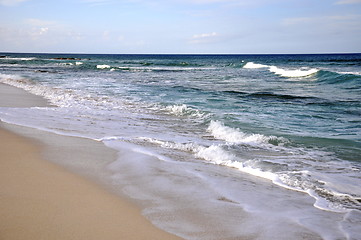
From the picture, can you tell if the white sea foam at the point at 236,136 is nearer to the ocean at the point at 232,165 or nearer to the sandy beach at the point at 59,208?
the ocean at the point at 232,165

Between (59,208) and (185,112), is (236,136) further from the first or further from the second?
(59,208)

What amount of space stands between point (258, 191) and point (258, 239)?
4.11 feet

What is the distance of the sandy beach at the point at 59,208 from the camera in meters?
2.79

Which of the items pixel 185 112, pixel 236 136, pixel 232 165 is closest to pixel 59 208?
pixel 232 165

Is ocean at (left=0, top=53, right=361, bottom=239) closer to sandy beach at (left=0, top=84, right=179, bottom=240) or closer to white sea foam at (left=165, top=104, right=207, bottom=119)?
white sea foam at (left=165, top=104, right=207, bottom=119)

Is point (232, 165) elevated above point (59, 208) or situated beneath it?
situated beneath

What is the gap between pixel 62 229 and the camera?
9.23 feet

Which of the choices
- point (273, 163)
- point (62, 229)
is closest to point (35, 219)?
point (62, 229)

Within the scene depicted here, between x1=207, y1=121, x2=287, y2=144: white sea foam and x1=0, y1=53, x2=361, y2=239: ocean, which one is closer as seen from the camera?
x1=0, y1=53, x2=361, y2=239: ocean

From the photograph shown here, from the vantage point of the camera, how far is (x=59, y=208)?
127 inches

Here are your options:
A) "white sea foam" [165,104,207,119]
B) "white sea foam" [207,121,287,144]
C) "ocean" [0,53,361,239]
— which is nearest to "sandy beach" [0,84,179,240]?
"ocean" [0,53,361,239]

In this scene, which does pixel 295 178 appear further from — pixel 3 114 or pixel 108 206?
pixel 3 114

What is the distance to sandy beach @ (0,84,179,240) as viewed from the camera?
279 centimetres

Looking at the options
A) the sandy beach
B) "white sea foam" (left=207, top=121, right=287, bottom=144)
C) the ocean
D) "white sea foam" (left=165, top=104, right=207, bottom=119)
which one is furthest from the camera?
"white sea foam" (left=165, top=104, right=207, bottom=119)
